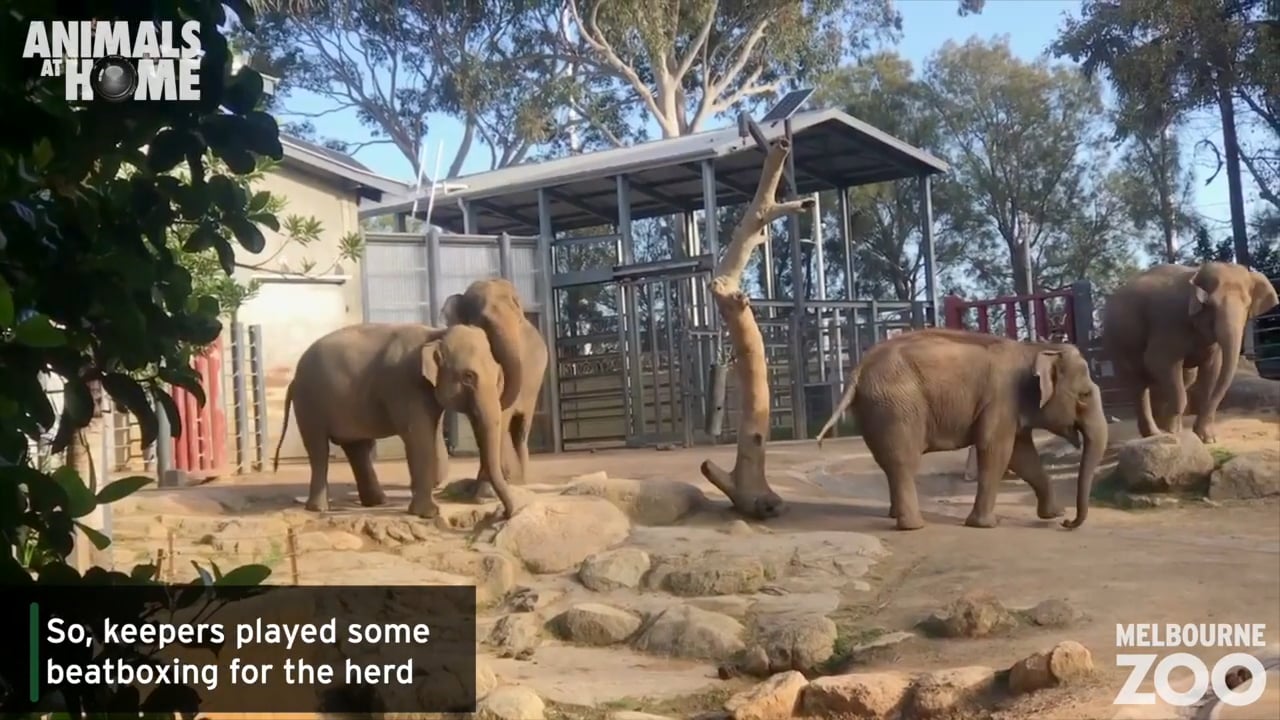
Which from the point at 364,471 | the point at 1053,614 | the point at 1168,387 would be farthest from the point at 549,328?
the point at 1053,614

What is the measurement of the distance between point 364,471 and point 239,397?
488 cm

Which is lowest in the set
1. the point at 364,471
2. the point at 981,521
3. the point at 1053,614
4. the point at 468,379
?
the point at 1053,614

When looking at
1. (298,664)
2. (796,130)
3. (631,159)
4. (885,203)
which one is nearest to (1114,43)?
(796,130)

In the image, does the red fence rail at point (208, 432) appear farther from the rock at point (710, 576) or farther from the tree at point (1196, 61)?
the tree at point (1196, 61)

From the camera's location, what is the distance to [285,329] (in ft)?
55.2

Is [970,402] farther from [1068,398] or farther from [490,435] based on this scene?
[490,435]

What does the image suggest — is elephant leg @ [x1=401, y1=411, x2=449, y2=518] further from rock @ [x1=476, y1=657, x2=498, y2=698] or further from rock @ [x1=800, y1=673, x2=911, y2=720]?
rock @ [x1=800, y1=673, x2=911, y2=720]

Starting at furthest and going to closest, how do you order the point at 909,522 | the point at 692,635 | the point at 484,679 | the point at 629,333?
1. the point at 629,333
2. the point at 909,522
3. the point at 692,635
4. the point at 484,679

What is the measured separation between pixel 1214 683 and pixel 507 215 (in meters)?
18.6

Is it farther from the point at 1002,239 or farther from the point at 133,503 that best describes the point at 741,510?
the point at 1002,239

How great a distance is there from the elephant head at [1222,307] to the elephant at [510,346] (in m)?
6.79

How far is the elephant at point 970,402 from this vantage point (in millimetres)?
10328

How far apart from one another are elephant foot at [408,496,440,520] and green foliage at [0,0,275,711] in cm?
771

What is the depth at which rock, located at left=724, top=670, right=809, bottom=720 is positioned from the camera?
5.92m
